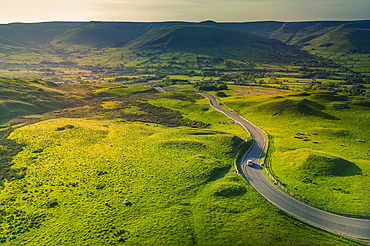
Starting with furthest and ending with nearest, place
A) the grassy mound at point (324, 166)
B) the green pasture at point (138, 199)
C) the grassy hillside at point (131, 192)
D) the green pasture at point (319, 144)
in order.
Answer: the grassy mound at point (324, 166)
the green pasture at point (319, 144)
the grassy hillside at point (131, 192)
the green pasture at point (138, 199)

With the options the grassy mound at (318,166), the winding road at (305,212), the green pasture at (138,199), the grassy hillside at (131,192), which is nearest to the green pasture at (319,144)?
the grassy mound at (318,166)

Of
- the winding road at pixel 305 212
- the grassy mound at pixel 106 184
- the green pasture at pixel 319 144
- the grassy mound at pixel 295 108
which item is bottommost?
the grassy mound at pixel 106 184

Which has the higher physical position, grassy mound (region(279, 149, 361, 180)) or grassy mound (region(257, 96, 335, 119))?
grassy mound (region(257, 96, 335, 119))

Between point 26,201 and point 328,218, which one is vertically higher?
point 328,218

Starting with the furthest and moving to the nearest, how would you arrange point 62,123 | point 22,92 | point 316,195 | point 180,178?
point 22,92 → point 62,123 → point 180,178 → point 316,195

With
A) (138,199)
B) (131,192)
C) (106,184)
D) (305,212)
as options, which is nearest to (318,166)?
(305,212)

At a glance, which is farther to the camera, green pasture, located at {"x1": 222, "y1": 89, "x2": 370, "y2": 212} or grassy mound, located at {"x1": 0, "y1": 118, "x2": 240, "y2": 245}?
green pasture, located at {"x1": 222, "y1": 89, "x2": 370, "y2": 212}

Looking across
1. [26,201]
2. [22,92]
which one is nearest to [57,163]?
[26,201]

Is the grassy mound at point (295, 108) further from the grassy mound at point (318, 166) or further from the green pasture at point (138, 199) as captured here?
the green pasture at point (138, 199)

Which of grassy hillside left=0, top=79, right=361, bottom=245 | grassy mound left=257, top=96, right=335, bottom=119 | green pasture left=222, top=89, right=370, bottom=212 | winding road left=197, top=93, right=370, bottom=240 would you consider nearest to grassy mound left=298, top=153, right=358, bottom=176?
green pasture left=222, top=89, right=370, bottom=212

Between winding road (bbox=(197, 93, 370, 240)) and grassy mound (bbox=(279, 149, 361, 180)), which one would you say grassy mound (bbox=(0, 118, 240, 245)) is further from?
grassy mound (bbox=(279, 149, 361, 180))

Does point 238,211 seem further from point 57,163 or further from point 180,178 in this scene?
point 57,163
